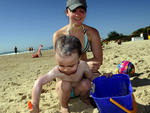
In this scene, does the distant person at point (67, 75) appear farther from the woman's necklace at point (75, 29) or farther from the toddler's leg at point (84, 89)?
the woman's necklace at point (75, 29)

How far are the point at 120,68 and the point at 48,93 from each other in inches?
48.5

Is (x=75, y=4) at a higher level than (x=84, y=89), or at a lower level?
higher

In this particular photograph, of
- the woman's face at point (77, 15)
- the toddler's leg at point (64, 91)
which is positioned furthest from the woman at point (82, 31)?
the toddler's leg at point (64, 91)

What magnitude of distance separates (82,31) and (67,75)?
821mm

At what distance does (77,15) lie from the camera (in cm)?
253

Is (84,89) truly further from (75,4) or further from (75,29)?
(75,4)

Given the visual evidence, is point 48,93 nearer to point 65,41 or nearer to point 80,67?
point 80,67

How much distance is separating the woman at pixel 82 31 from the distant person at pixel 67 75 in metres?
0.27

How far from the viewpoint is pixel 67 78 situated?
2160mm

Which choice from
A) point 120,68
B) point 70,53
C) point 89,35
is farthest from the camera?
point 120,68

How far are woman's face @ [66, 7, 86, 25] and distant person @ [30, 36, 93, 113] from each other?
0.61 m

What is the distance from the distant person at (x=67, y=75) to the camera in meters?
1.89

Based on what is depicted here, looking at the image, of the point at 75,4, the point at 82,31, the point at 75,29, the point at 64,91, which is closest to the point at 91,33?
the point at 82,31

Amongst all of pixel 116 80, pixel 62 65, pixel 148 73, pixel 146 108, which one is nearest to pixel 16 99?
pixel 62 65
